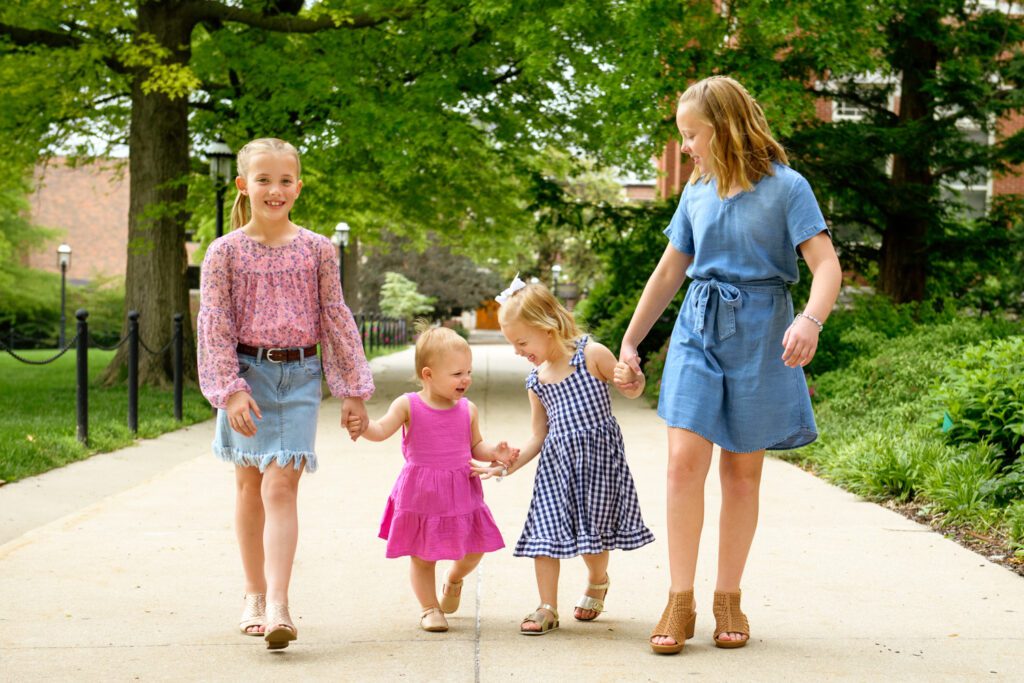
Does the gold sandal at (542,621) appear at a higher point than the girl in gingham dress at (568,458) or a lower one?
lower

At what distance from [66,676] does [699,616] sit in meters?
2.25

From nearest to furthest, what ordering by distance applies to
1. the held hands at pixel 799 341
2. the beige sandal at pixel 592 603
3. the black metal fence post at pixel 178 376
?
the held hands at pixel 799 341 → the beige sandal at pixel 592 603 → the black metal fence post at pixel 178 376

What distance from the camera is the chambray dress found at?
12.7ft

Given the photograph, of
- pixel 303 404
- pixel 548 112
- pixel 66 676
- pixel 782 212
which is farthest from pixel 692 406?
pixel 548 112

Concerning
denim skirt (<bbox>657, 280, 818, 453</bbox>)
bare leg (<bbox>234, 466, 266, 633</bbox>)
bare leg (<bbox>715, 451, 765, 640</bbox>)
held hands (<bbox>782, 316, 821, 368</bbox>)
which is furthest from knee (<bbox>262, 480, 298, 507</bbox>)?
held hands (<bbox>782, 316, 821, 368</bbox>)

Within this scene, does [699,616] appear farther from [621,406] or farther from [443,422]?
[621,406]

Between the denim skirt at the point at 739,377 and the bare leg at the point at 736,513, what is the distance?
0.09 metres

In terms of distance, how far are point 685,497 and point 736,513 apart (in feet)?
0.73

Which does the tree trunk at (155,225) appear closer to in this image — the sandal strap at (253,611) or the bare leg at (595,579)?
the sandal strap at (253,611)

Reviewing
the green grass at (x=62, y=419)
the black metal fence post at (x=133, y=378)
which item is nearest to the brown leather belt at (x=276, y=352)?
the green grass at (x=62, y=419)

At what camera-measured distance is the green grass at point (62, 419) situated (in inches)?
334

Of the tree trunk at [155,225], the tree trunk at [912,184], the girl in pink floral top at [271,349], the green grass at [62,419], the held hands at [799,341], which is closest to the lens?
the held hands at [799,341]

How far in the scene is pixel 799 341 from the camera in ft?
11.7

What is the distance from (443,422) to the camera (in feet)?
13.7
